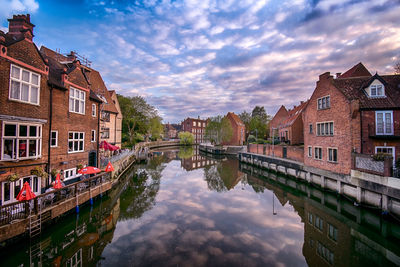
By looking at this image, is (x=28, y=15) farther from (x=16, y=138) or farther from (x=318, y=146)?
(x=318, y=146)

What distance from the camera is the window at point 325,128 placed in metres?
19.9

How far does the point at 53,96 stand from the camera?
44.0 feet

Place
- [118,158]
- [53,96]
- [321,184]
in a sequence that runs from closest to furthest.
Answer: [53,96] < [321,184] < [118,158]

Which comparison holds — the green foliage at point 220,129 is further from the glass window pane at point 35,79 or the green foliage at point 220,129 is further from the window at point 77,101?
the glass window pane at point 35,79

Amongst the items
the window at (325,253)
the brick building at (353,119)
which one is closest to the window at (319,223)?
the window at (325,253)

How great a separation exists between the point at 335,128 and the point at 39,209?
23717mm

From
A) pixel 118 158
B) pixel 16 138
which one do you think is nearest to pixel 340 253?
pixel 16 138

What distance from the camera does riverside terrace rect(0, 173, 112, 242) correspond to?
848cm

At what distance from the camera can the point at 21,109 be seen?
1112 centimetres

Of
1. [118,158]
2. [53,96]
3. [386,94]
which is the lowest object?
[118,158]

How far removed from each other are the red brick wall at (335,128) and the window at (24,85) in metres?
24.1

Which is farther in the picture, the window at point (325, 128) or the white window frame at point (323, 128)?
the window at point (325, 128)

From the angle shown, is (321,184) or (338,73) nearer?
(321,184)

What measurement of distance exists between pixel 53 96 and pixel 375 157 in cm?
2318
